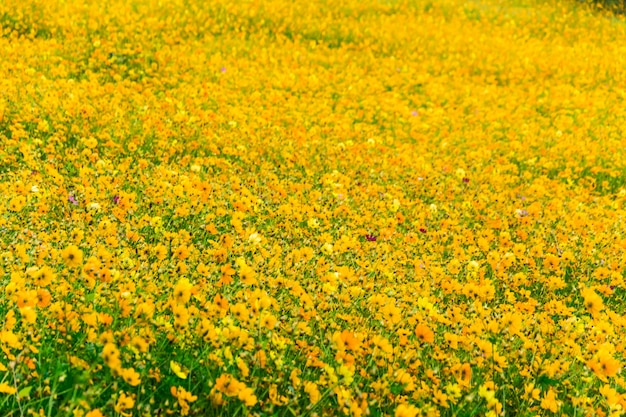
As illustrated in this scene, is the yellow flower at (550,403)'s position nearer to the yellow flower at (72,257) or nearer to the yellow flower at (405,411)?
the yellow flower at (405,411)

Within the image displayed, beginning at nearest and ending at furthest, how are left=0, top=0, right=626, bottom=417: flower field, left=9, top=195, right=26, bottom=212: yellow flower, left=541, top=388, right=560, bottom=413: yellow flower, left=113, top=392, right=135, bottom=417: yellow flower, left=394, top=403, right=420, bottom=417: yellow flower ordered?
left=113, top=392, right=135, bottom=417: yellow flower → left=394, top=403, right=420, bottom=417: yellow flower → left=0, top=0, right=626, bottom=417: flower field → left=541, top=388, right=560, bottom=413: yellow flower → left=9, top=195, right=26, bottom=212: yellow flower

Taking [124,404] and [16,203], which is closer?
[124,404]

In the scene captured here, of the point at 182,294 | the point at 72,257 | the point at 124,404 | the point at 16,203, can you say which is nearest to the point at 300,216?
the point at 16,203

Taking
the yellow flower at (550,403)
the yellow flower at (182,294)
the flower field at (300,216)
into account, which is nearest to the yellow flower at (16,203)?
the flower field at (300,216)

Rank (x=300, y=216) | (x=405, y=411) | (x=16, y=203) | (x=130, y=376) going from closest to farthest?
(x=130, y=376)
(x=405, y=411)
(x=16, y=203)
(x=300, y=216)

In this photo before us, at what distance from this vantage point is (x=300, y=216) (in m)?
5.12

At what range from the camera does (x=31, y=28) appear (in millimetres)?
10000

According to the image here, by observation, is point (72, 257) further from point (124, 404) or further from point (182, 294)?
point (124, 404)

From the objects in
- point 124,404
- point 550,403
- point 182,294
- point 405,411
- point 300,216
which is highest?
point 182,294

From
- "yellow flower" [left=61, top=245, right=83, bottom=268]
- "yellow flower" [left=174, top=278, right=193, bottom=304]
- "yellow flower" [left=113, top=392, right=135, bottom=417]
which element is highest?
"yellow flower" [left=61, top=245, right=83, bottom=268]

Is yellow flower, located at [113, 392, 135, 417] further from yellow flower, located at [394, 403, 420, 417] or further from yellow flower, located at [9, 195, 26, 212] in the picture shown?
yellow flower, located at [9, 195, 26, 212]

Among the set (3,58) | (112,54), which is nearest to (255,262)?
(3,58)

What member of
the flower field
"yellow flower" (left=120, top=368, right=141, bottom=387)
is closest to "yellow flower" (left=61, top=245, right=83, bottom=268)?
the flower field

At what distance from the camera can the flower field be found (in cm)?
260
